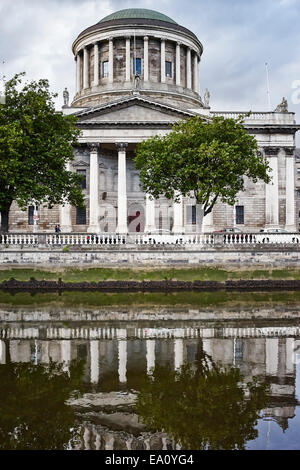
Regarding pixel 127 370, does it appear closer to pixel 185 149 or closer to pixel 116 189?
pixel 185 149

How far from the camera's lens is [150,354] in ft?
43.8

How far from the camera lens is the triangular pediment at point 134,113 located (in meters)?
47.2

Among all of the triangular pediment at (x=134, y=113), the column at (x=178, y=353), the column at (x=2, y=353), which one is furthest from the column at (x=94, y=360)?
the triangular pediment at (x=134, y=113)

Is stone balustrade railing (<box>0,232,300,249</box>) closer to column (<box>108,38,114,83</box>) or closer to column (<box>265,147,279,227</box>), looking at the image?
column (<box>265,147,279,227</box>)

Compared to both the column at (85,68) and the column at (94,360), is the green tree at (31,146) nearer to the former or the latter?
the column at (94,360)

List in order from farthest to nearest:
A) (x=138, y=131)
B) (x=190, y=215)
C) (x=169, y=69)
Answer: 1. (x=169, y=69)
2. (x=190, y=215)
3. (x=138, y=131)

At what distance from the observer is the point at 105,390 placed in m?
10.2

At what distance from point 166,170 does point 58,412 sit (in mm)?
28193

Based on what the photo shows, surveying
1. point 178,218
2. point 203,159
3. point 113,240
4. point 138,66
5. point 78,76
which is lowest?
point 113,240

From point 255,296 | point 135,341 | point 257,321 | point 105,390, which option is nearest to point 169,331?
point 135,341

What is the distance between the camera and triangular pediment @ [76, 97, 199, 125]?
155 feet

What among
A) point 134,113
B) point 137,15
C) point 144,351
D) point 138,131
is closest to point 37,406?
point 144,351

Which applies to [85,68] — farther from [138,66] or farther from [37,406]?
[37,406]

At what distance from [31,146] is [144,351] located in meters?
22.1
